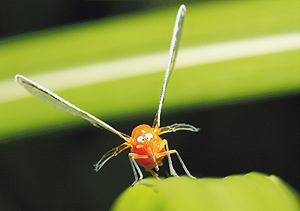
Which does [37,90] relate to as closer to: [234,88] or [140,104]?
[140,104]

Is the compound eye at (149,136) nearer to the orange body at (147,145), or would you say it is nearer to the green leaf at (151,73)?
the orange body at (147,145)

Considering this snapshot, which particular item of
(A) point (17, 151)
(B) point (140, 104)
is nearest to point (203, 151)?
(B) point (140, 104)

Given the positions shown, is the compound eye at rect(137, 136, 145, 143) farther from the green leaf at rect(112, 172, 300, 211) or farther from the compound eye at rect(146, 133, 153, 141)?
the green leaf at rect(112, 172, 300, 211)

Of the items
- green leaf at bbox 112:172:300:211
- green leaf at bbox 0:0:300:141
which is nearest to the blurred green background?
green leaf at bbox 0:0:300:141

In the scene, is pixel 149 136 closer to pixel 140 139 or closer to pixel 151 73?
pixel 140 139

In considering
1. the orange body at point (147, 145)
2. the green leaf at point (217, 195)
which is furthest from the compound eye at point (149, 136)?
the green leaf at point (217, 195)
